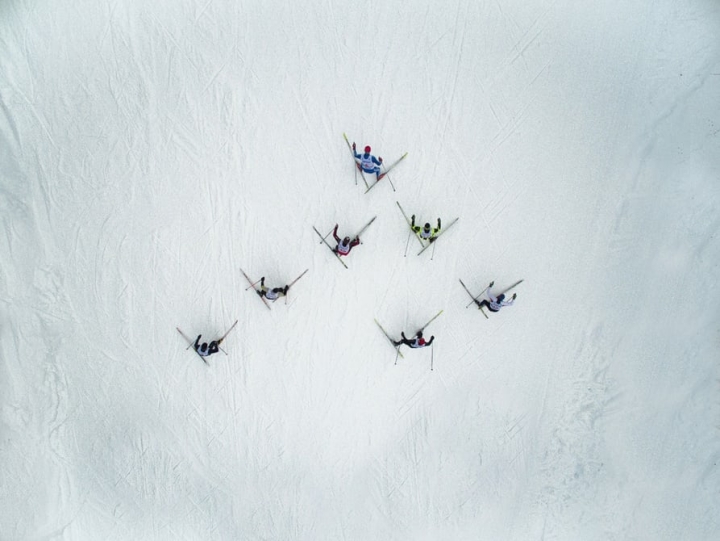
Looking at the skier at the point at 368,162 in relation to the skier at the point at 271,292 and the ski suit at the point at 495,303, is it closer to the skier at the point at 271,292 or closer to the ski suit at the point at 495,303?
the skier at the point at 271,292

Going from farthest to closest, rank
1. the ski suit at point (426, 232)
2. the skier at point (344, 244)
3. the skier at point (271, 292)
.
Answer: the skier at point (271, 292) → the ski suit at point (426, 232) → the skier at point (344, 244)

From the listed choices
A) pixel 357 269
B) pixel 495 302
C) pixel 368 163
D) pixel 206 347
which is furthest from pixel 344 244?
pixel 206 347

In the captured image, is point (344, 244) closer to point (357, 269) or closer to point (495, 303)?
point (357, 269)

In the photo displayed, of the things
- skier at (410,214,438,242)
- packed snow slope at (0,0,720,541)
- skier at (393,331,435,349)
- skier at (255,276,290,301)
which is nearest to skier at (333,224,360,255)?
packed snow slope at (0,0,720,541)

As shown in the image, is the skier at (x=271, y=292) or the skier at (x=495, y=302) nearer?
the skier at (x=495, y=302)

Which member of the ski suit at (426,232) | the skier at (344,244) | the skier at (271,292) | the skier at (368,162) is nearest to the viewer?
the skier at (368,162)

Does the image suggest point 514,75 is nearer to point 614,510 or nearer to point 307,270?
point 307,270

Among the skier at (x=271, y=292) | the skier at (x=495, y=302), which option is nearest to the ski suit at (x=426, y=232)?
the skier at (x=495, y=302)
